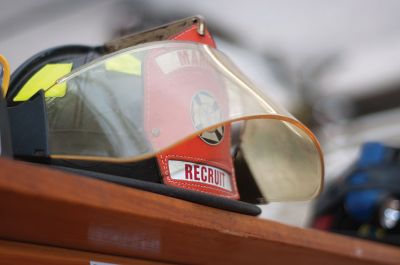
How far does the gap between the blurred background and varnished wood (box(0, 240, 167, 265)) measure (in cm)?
99

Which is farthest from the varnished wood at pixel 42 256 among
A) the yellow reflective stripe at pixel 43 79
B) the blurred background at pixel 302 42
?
the blurred background at pixel 302 42

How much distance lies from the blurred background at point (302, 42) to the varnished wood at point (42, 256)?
0.99 m

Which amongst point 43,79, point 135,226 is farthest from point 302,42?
point 135,226

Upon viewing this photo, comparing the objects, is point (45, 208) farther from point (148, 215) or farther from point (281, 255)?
point (281, 255)

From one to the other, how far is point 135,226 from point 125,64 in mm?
162

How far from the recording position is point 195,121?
20.0 inches

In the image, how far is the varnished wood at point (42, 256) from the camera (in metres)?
0.44

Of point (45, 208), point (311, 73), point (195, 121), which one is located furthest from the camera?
point (311, 73)

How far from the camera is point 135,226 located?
0.46 metres

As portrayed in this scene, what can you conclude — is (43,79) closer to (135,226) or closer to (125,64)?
(125,64)

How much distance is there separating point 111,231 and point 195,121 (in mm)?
122

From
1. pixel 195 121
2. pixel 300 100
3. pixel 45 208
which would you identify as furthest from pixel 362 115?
pixel 45 208

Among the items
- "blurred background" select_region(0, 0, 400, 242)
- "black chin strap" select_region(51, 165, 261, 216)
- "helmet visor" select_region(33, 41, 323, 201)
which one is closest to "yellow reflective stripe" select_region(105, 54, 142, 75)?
"helmet visor" select_region(33, 41, 323, 201)

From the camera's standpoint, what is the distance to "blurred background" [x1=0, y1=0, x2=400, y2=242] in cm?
175
